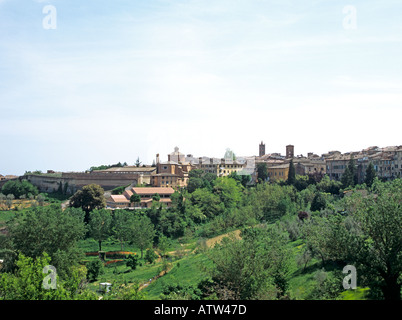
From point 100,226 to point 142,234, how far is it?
363cm

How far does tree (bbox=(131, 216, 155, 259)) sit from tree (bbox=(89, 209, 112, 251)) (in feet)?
7.20

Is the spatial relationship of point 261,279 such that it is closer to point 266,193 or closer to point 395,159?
point 266,193

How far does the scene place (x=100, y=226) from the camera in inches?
1277

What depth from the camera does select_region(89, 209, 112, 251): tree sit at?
106ft

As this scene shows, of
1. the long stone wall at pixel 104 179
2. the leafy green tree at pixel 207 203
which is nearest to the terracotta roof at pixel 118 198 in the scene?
the long stone wall at pixel 104 179

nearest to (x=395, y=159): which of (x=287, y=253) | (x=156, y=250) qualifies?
(x=156, y=250)

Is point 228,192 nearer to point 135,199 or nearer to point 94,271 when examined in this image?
point 135,199

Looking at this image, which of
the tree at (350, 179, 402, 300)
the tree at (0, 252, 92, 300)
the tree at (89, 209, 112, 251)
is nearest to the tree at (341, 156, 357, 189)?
the tree at (89, 209, 112, 251)

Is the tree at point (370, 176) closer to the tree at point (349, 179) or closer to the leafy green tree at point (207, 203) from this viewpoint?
the tree at point (349, 179)

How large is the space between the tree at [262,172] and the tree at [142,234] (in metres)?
19.7

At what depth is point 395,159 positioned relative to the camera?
→ 43.2 meters

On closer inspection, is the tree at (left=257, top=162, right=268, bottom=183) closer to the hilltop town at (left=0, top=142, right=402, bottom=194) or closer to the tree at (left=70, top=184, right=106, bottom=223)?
the hilltop town at (left=0, top=142, right=402, bottom=194)
